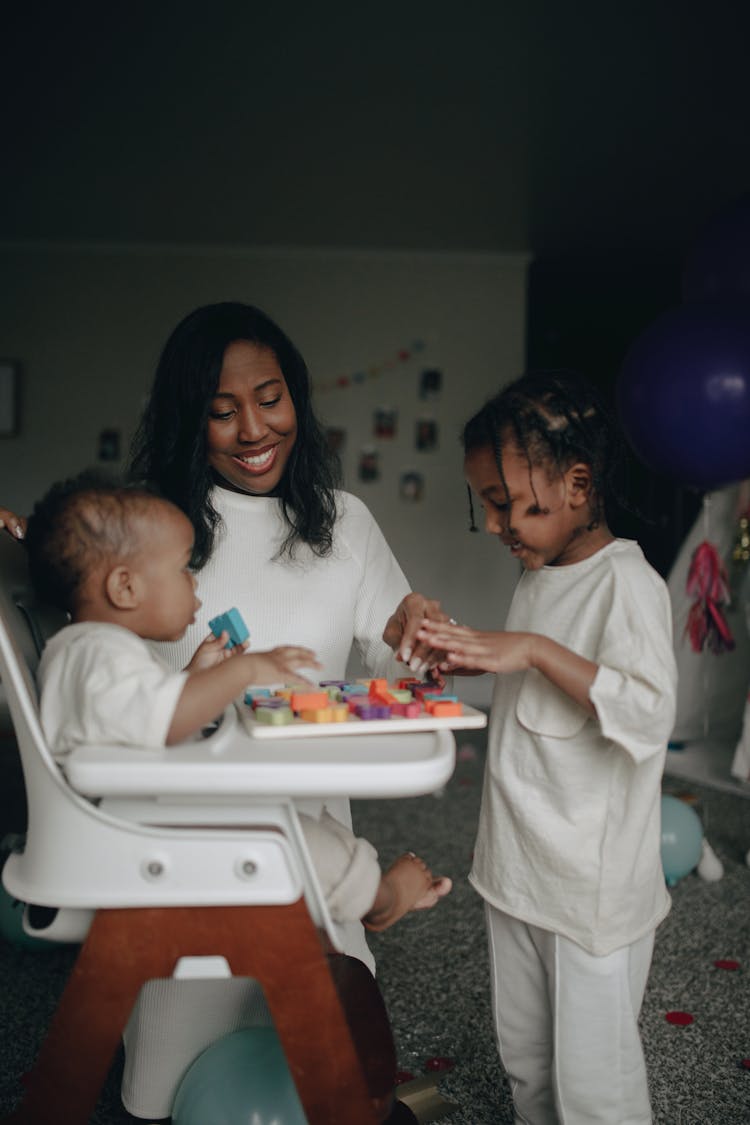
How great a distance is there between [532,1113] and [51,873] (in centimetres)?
Result: 85

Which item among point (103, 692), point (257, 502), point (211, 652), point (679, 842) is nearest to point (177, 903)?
point (103, 692)

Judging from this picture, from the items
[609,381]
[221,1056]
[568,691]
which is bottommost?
[221,1056]

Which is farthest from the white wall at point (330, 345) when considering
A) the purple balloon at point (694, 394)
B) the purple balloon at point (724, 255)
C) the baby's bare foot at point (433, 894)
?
the baby's bare foot at point (433, 894)

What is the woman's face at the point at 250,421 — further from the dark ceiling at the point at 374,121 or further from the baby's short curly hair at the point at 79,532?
the dark ceiling at the point at 374,121

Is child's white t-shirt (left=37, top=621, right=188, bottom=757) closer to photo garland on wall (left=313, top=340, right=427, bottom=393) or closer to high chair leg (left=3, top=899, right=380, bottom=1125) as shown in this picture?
high chair leg (left=3, top=899, right=380, bottom=1125)

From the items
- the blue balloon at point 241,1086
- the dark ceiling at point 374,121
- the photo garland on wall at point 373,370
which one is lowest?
the blue balloon at point 241,1086

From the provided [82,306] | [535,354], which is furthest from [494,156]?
[82,306]

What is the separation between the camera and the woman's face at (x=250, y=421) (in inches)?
59.7

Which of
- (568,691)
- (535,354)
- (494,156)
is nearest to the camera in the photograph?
(568,691)

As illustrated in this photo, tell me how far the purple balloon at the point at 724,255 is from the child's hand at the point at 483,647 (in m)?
1.73

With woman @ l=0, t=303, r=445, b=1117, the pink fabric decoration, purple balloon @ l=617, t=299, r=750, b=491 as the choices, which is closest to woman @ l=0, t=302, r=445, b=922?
woman @ l=0, t=303, r=445, b=1117

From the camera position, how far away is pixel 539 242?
5.37 meters

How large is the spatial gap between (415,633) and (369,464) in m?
4.40

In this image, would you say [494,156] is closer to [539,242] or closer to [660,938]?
[539,242]
